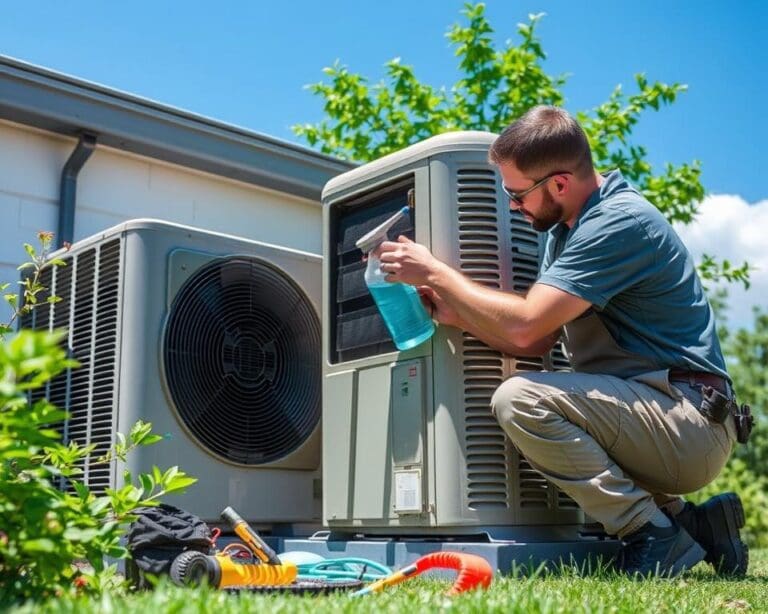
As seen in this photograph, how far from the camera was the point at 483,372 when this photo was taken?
293cm

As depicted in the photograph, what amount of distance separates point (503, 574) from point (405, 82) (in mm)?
7917

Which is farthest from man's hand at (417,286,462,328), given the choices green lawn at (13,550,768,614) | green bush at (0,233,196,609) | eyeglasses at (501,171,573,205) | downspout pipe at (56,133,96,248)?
downspout pipe at (56,133,96,248)

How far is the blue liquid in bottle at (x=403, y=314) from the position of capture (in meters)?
2.95

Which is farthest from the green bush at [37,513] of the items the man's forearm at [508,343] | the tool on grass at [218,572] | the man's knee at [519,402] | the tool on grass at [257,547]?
the man's forearm at [508,343]

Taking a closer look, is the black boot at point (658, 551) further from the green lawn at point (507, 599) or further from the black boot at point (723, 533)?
the black boot at point (723, 533)

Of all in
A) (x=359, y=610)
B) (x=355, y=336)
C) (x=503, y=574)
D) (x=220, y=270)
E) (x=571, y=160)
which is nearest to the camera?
(x=359, y=610)

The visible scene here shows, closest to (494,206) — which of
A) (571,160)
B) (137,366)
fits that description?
(571,160)

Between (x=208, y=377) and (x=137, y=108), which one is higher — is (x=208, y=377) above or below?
below

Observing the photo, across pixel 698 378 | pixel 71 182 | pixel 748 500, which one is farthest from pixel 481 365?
pixel 748 500

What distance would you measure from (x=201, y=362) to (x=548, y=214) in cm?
132

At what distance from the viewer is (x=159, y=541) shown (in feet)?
7.68

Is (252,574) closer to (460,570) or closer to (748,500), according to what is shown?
(460,570)

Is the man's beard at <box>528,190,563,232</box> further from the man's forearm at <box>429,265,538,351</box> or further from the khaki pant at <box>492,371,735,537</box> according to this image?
the khaki pant at <box>492,371,735,537</box>

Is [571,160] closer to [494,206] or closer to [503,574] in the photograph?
[494,206]
